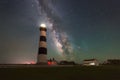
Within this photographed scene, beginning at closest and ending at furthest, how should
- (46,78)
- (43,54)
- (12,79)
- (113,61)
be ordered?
(12,79) < (46,78) < (113,61) < (43,54)

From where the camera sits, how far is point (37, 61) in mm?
27766

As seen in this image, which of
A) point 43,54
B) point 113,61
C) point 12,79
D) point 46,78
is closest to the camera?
point 12,79

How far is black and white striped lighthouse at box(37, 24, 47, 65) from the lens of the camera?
27.3m

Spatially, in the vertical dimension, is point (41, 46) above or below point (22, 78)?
above

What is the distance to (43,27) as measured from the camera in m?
29.1

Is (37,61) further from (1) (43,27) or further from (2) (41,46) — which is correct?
(1) (43,27)

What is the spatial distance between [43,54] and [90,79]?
19460 mm

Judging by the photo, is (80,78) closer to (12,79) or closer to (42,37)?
(12,79)

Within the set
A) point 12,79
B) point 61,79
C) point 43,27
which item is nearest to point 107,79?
point 61,79

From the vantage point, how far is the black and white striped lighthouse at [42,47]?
1075 inches

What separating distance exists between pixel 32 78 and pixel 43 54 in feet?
63.9

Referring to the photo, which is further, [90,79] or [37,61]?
[37,61]

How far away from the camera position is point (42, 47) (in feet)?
91.9

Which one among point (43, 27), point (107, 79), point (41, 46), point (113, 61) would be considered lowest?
point (107, 79)
